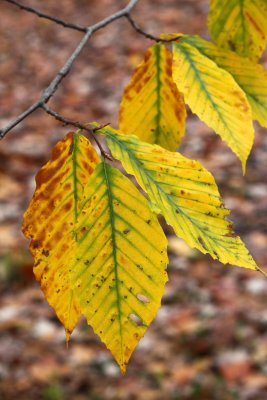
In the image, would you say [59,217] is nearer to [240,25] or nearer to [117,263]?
[117,263]

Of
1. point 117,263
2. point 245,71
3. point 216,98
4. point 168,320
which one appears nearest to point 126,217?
point 117,263

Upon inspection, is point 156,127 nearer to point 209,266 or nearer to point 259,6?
point 259,6

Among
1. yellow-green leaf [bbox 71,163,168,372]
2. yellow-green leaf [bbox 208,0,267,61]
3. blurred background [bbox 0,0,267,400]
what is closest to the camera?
yellow-green leaf [bbox 71,163,168,372]

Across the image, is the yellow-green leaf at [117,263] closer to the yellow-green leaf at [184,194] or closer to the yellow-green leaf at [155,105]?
the yellow-green leaf at [184,194]

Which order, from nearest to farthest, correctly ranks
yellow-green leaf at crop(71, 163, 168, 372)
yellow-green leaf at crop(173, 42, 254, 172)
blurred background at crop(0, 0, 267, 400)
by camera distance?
yellow-green leaf at crop(71, 163, 168, 372), yellow-green leaf at crop(173, 42, 254, 172), blurred background at crop(0, 0, 267, 400)

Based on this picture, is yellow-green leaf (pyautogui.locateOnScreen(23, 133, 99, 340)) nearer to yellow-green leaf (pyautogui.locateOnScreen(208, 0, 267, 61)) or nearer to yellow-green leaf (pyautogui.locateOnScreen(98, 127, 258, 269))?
yellow-green leaf (pyautogui.locateOnScreen(98, 127, 258, 269))

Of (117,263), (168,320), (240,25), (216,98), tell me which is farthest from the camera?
(168,320)

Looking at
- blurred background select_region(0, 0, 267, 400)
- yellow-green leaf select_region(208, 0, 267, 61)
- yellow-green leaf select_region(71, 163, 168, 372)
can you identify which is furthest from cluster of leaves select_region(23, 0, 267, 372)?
blurred background select_region(0, 0, 267, 400)
